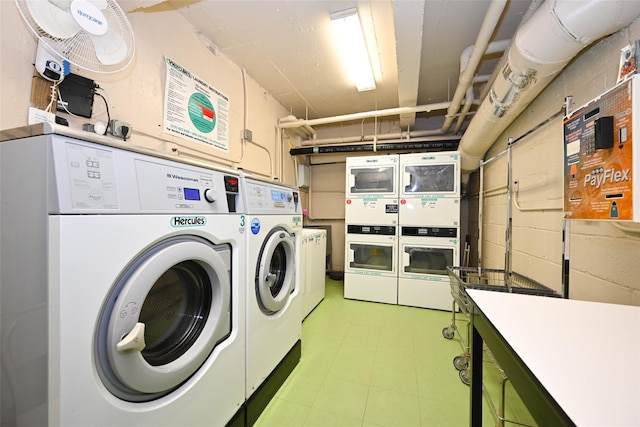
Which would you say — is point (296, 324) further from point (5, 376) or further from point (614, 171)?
point (614, 171)

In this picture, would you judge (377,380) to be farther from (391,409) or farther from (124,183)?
(124,183)

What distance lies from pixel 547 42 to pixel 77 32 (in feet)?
7.25

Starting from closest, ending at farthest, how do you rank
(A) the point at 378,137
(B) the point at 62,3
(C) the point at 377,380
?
(B) the point at 62,3 < (C) the point at 377,380 < (A) the point at 378,137

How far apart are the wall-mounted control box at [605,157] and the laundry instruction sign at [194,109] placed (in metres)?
2.26

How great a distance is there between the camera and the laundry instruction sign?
1.72 meters

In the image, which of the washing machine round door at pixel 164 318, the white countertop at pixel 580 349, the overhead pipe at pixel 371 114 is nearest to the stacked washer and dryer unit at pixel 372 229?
→ the overhead pipe at pixel 371 114

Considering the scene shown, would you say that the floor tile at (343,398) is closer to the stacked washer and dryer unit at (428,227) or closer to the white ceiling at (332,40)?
the stacked washer and dryer unit at (428,227)

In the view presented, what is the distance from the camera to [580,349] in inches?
21.7

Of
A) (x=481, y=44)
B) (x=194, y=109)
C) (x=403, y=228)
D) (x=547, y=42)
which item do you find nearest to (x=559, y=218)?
(x=547, y=42)

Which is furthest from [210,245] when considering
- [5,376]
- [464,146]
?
[464,146]

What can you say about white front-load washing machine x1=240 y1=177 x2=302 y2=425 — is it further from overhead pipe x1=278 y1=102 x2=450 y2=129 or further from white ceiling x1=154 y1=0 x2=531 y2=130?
overhead pipe x1=278 y1=102 x2=450 y2=129

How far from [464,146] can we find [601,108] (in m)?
1.89

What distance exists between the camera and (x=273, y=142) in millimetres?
3080

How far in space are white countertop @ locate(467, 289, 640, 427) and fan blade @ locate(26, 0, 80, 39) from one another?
196cm
